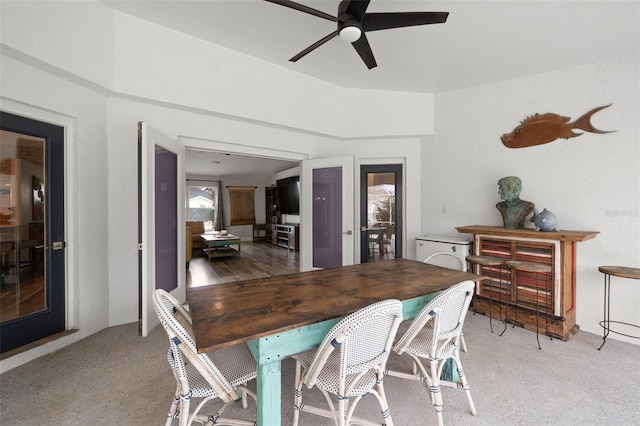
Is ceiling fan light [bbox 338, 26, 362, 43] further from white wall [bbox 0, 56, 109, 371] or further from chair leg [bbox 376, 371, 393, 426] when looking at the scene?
white wall [bbox 0, 56, 109, 371]

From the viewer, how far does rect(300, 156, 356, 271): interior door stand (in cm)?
418

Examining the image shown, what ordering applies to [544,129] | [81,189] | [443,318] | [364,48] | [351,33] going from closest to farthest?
1. [443,318]
2. [351,33]
3. [364,48]
4. [81,189]
5. [544,129]

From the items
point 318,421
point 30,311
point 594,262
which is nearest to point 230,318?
point 318,421

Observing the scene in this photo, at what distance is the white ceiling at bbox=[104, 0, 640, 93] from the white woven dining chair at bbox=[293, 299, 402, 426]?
253 centimetres

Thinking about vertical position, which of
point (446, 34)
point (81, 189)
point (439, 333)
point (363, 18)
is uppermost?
point (446, 34)

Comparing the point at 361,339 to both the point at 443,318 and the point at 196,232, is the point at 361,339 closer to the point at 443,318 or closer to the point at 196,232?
the point at 443,318

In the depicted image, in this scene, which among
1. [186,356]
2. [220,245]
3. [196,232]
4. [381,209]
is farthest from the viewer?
[196,232]

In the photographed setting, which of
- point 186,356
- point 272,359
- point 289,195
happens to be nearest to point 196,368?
point 186,356

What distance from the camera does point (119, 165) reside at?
2967 millimetres

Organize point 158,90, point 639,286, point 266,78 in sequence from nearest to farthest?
point 639,286 < point 158,90 < point 266,78

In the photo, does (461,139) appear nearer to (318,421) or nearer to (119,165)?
(318,421)

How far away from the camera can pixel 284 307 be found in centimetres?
147

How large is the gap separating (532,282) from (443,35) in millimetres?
2746

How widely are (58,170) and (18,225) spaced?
56cm
